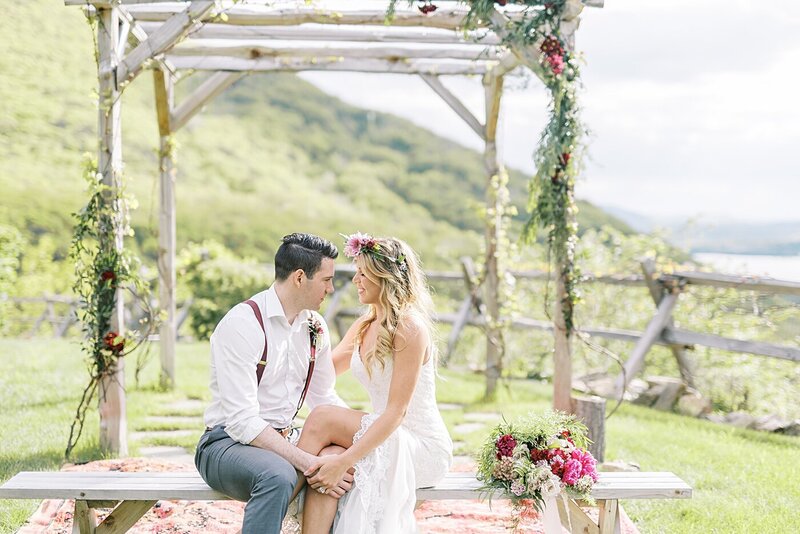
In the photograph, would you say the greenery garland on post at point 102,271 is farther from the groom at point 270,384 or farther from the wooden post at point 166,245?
the wooden post at point 166,245

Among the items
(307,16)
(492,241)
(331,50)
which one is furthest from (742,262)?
(307,16)

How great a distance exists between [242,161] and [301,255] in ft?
99.5

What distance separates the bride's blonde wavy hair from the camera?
10.5 ft

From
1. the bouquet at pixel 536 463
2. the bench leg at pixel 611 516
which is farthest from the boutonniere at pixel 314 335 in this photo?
the bench leg at pixel 611 516

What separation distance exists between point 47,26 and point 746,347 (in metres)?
30.0

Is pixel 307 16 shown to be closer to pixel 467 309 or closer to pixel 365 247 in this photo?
pixel 365 247

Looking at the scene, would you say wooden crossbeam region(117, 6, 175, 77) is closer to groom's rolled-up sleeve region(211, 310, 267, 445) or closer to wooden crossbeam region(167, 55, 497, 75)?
wooden crossbeam region(167, 55, 497, 75)

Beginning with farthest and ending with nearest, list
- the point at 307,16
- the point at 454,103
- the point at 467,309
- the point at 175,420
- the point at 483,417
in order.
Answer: the point at 467,309 < the point at 454,103 < the point at 483,417 < the point at 175,420 < the point at 307,16

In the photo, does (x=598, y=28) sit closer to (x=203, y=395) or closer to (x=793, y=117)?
(x=793, y=117)

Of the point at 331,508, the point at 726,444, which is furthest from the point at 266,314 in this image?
the point at 726,444

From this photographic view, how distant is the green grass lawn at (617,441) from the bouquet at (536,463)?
36 cm

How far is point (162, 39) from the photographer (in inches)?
197

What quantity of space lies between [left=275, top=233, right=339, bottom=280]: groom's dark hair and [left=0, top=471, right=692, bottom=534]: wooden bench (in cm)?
92

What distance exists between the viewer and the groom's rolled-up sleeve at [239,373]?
10.1 feet
